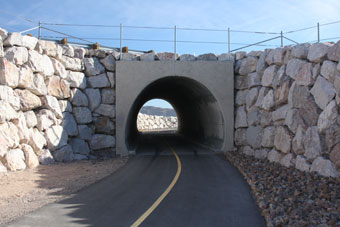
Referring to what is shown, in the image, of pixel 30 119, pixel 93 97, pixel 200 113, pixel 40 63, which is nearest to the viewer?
pixel 30 119

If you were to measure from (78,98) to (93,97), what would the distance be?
2.59 feet

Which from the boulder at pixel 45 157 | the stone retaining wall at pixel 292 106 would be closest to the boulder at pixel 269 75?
the stone retaining wall at pixel 292 106

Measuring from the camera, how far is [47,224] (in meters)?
5.59

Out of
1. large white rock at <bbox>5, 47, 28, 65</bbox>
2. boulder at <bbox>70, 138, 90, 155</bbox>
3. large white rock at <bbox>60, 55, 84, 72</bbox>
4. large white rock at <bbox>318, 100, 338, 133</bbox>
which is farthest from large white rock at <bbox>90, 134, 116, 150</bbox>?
large white rock at <bbox>318, 100, 338, 133</bbox>

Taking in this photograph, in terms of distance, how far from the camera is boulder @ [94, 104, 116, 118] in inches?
604

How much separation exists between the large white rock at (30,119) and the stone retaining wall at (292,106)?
30.7ft

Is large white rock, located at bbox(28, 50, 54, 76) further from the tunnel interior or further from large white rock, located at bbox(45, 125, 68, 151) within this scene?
the tunnel interior

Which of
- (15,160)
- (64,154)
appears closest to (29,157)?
(15,160)

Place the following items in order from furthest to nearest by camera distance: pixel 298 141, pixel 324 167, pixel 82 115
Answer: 1. pixel 82 115
2. pixel 298 141
3. pixel 324 167

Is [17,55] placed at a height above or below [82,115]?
above

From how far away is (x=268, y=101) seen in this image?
13.1 m

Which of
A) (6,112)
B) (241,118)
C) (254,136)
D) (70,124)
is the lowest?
(254,136)

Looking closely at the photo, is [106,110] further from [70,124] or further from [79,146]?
[79,146]

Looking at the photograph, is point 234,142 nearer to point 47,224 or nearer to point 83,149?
point 83,149
